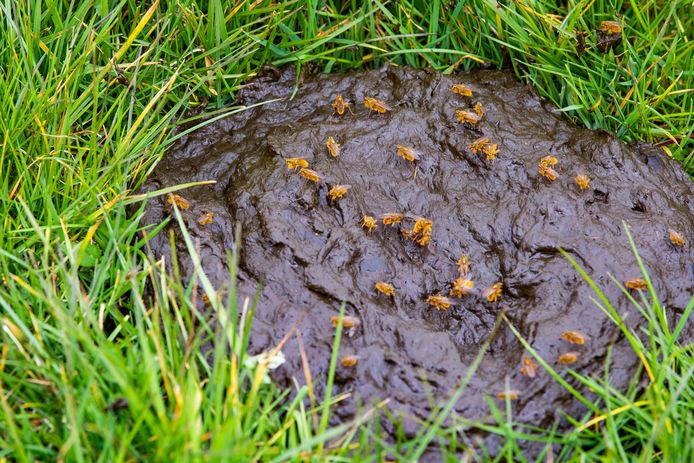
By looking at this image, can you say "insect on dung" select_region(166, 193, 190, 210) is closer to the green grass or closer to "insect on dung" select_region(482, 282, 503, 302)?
the green grass

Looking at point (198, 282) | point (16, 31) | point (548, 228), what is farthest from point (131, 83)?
point (548, 228)

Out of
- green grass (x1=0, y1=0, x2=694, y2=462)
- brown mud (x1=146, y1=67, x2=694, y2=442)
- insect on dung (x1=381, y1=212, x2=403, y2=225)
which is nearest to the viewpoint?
green grass (x1=0, y1=0, x2=694, y2=462)

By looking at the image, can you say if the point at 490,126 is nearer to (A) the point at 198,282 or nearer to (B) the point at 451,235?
(B) the point at 451,235

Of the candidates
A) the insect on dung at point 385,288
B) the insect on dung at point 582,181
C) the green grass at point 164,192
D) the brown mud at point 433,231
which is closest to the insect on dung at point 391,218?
the brown mud at point 433,231

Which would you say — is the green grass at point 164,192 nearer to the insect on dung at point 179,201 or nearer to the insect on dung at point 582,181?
the insect on dung at point 179,201

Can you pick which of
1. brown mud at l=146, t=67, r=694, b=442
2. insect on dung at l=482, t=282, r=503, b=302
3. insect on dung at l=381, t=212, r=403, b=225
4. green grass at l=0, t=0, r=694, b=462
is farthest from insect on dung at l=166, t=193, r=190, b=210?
insect on dung at l=482, t=282, r=503, b=302

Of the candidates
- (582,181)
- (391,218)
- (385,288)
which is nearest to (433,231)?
(391,218)
